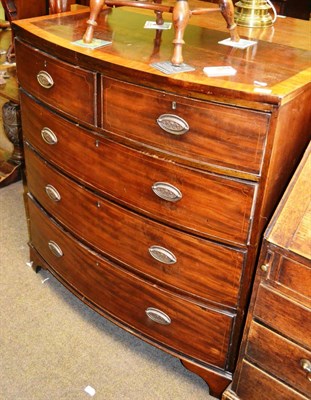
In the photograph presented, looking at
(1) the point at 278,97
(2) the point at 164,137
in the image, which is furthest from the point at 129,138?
(1) the point at 278,97

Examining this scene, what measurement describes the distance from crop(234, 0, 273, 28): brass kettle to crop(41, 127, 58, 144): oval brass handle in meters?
0.74

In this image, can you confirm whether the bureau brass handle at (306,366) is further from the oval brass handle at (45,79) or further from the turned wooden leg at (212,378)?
the oval brass handle at (45,79)

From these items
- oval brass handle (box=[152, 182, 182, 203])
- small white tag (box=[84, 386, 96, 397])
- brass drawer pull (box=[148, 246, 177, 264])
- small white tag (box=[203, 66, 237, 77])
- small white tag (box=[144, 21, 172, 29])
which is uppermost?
small white tag (box=[144, 21, 172, 29])

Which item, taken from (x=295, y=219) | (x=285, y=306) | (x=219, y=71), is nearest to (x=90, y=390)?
(x=285, y=306)

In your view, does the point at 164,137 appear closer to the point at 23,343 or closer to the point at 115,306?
the point at 115,306

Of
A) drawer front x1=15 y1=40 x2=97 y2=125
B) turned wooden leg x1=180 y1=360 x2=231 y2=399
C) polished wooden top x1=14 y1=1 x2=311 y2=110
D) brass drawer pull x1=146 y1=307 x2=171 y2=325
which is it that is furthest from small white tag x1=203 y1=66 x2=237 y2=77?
turned wooden leg x1=180 y1=360 x2=231 y2=399

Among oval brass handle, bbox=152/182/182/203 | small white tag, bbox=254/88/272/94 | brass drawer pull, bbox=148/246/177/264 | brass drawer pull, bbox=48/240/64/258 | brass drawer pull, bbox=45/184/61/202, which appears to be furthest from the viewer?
brass drawer pull, bbox=48/240/64/258

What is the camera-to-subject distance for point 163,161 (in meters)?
1.35

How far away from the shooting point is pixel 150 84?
4.17 ft

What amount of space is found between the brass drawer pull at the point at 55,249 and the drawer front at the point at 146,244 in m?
0.13

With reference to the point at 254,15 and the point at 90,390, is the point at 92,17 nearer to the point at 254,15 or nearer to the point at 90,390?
the point at 254,15

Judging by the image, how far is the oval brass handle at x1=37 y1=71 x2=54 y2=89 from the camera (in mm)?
1545

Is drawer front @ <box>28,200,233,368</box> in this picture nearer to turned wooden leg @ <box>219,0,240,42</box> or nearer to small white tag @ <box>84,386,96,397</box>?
small white tag @ <box>84,386,96,397</box>

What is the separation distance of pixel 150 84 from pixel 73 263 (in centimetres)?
84
